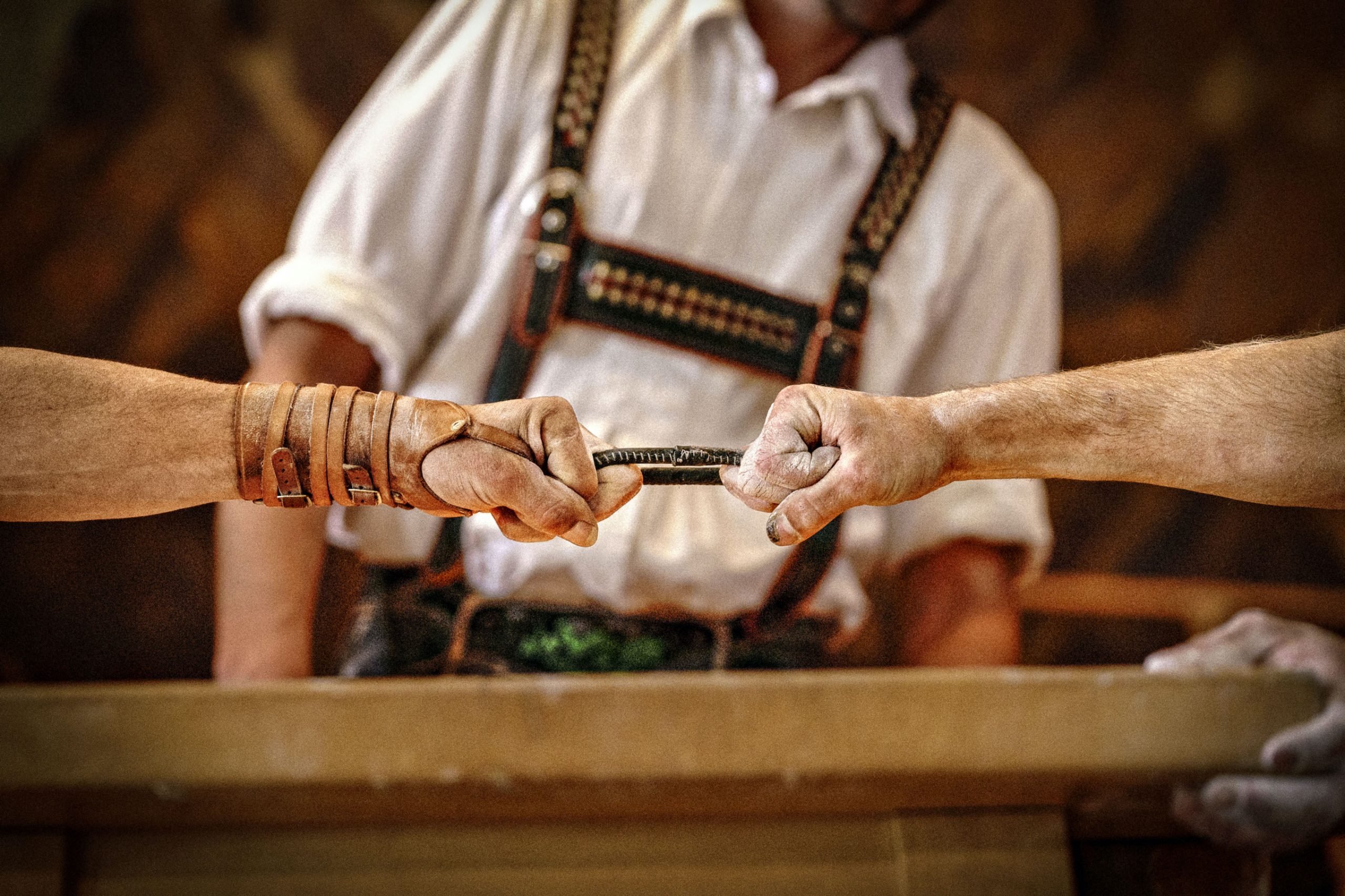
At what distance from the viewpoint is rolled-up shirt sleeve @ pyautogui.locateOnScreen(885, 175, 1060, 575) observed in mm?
1046

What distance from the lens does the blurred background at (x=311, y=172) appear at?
1186 mm

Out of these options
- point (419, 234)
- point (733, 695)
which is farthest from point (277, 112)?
point (733, 695)

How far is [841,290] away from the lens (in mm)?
957

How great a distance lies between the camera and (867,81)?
1.02m

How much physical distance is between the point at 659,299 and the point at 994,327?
382mm

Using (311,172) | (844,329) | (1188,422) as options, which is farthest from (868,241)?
(311,172)

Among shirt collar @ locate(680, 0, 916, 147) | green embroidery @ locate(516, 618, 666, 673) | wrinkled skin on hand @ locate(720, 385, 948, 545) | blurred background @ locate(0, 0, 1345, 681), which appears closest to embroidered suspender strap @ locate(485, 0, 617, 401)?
shirt collar @ locate(680, 0, 916, 147)

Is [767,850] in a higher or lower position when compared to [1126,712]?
lower

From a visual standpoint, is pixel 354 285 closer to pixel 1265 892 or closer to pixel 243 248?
pixel 243 248

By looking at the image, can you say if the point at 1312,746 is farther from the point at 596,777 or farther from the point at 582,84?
the point at 582,84

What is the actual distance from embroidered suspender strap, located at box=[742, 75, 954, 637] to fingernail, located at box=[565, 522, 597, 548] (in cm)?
36

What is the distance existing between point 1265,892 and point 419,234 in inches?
37.1

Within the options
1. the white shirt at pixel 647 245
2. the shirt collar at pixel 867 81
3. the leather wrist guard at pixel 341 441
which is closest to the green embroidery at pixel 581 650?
the white shirt at pixel 647 245

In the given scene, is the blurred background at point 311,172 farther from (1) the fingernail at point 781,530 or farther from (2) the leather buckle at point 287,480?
(1) the fingernail at point 781,530
